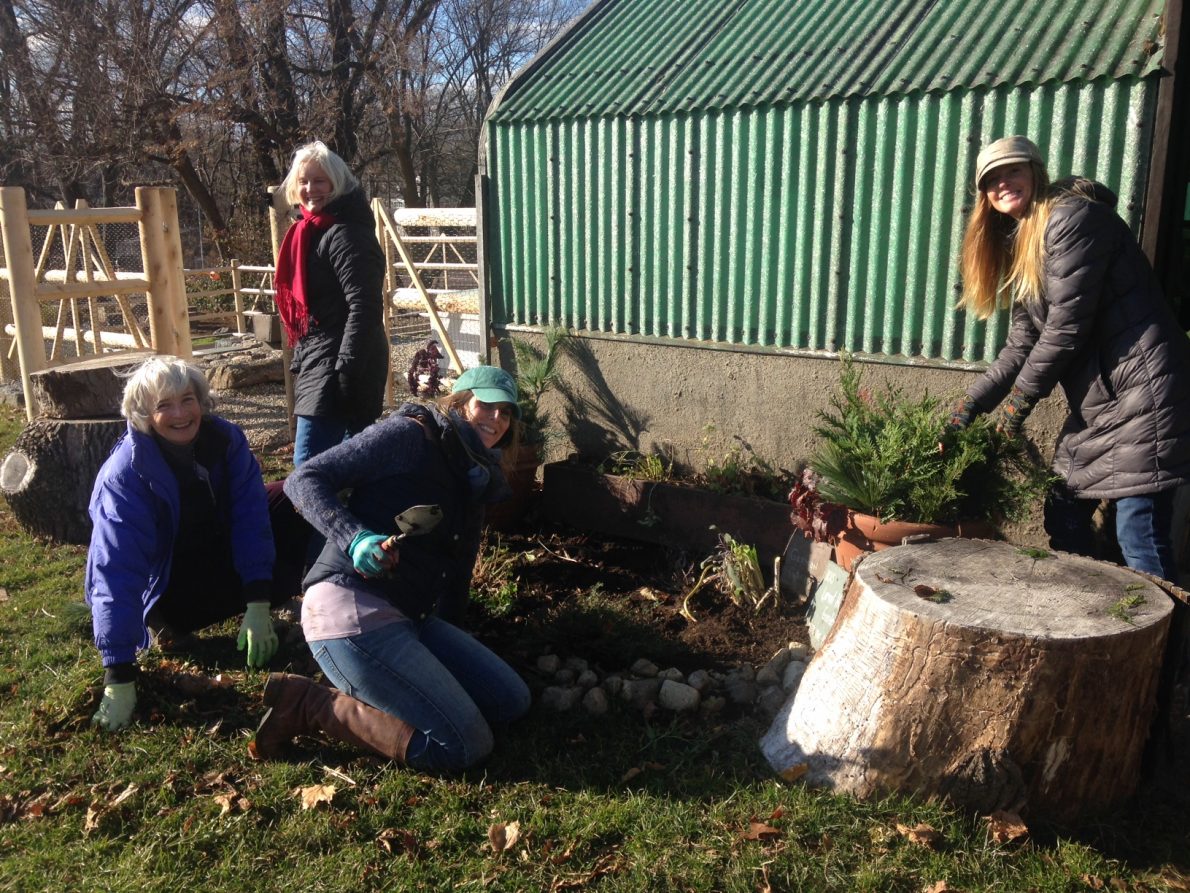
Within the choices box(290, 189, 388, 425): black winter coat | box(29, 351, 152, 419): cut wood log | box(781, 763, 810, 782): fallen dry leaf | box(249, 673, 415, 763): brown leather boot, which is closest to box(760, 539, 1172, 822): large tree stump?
box(781, 763, 810, 782): fallen dry leaf

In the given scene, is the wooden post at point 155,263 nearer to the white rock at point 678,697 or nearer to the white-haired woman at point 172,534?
the white-haired woman at point 172,534

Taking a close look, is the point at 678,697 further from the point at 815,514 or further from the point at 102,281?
the point at 102,281

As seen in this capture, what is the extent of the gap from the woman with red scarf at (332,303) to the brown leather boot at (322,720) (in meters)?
1.70

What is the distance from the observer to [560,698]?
13.0 ft

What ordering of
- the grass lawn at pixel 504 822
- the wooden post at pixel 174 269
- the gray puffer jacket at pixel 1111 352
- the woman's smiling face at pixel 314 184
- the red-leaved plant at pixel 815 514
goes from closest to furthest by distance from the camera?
the grass lawn at pixel 504 822 → the gray puffer jacket at pixel 1111 352 → the red-leaved plant at pixel 815 514 → the woman's smiling face at pixel 314 184 → the wooden post at pixel 174 269

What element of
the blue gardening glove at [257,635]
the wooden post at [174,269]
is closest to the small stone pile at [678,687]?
the blue gardening glove at [257,635]

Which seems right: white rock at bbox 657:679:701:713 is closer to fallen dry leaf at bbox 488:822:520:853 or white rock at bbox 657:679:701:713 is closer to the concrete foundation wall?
fallen dry leaf at bbox 488:822:520:853

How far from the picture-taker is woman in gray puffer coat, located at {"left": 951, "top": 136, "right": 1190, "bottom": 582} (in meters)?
3.64

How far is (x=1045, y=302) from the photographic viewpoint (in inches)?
152

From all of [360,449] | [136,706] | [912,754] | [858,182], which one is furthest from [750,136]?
[136,706]

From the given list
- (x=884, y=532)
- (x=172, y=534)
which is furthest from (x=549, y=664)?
(x=172, y=534)

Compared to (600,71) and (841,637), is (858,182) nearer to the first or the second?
(600,71)

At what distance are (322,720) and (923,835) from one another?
2.02 metres

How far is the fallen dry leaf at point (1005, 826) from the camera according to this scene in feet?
9.97
